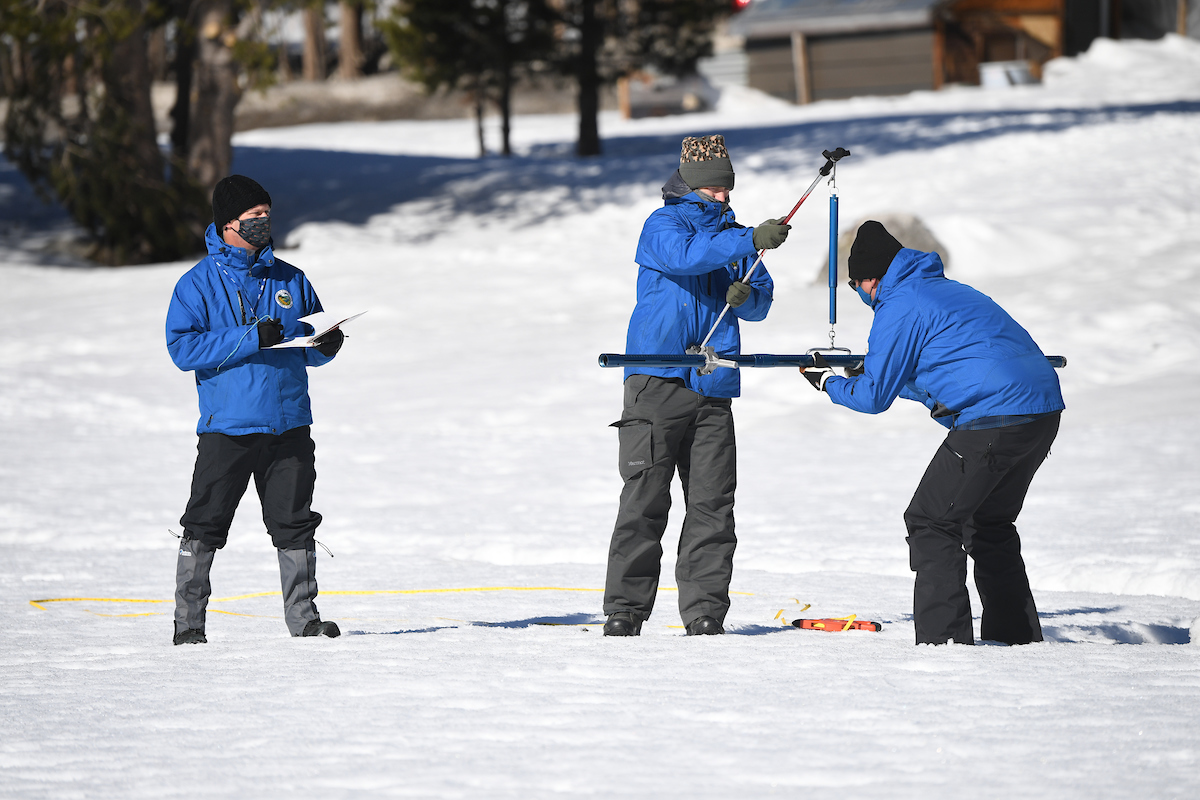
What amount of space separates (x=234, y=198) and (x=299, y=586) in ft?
4.82

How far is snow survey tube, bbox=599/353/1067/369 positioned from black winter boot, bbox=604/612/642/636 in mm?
986

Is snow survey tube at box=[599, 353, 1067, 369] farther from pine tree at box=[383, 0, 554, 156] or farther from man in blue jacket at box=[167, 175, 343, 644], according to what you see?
pine tree at box=[383, 0, 554, 156]

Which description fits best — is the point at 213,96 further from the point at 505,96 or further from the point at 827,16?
the point at 827,16

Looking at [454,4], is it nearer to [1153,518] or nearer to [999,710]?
[1153,518]

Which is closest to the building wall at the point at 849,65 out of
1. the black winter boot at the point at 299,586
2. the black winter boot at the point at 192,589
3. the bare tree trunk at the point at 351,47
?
the bare tree trunk at the point at 351,47

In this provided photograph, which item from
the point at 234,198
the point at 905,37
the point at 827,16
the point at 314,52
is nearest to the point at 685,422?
the point at 234,198

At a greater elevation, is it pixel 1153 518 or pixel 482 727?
pixel 482 727

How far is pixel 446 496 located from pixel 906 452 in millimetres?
3223

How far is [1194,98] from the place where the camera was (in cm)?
2881

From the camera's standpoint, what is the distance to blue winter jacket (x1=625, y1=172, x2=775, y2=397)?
15.7 ft

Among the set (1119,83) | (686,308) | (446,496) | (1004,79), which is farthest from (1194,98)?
(686,308)

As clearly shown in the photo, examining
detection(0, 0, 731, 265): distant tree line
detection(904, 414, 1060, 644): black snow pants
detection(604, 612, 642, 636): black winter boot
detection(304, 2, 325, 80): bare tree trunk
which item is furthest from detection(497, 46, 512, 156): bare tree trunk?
detection(904, 414, 1060, 644): black snow pants

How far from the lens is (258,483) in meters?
4.90

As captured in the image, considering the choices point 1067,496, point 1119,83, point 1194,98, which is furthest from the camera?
point 1119,83
